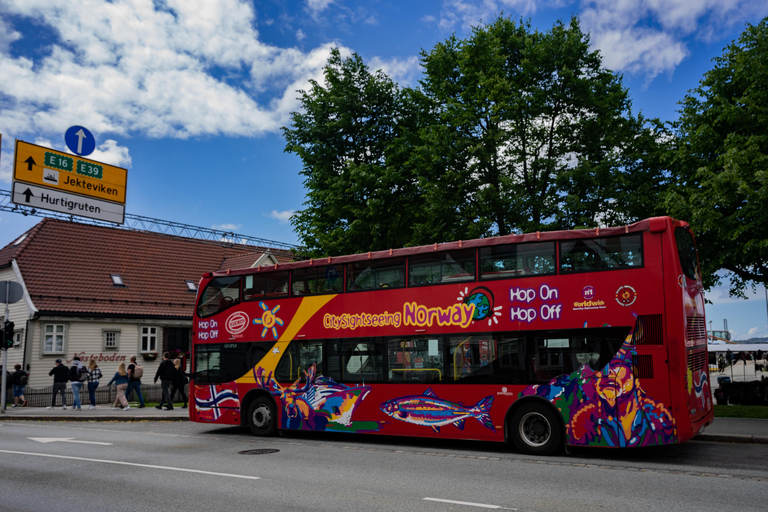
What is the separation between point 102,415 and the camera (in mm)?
20109

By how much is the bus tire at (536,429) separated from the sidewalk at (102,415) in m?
11.7

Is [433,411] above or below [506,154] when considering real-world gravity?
below

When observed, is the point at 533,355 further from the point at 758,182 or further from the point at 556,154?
the point at 556,154

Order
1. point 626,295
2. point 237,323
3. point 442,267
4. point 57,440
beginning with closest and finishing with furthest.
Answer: point 626,295 < point 442,267 < point 57,440 < point 237,323

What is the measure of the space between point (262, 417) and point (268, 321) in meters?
2.33

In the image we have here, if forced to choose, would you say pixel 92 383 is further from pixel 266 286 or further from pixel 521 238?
pixel 521 238

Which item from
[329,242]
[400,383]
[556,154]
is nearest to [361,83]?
[329,242]

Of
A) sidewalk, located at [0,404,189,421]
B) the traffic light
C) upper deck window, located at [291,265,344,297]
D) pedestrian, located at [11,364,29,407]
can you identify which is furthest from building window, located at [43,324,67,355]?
upper deck window, located at [291,265,344,297]

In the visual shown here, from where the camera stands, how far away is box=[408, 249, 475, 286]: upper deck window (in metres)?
12.0

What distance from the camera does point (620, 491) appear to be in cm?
773

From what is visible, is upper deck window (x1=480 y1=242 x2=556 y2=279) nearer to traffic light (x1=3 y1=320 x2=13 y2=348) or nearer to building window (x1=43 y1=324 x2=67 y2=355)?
traffic light (x1=3 y1=320 x2=13 y2=348)

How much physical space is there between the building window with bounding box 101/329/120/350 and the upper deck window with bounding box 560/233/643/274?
27759mm

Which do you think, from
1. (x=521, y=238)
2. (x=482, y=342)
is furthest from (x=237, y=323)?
(x=521, y=238)

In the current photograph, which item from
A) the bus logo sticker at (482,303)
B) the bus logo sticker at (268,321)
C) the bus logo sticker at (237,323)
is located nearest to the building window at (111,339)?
the bus logo sticker at (237,323)
